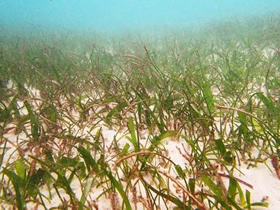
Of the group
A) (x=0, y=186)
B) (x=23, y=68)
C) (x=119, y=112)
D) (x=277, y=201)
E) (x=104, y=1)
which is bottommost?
(x=277, y=201)

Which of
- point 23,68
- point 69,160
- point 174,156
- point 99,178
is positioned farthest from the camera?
point 23,68

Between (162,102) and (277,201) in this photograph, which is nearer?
(277,201)

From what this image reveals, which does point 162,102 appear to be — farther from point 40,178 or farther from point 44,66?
point 44,66

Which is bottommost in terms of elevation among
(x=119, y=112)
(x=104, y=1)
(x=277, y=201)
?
(x=277, y=201)

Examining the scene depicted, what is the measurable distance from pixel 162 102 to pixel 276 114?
1.10 metres

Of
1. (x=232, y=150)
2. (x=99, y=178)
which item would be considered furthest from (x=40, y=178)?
(x=232, y=150)

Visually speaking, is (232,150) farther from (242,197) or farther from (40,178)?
(40,178)

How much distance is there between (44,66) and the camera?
183 inches

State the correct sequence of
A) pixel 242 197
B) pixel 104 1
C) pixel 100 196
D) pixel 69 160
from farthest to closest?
1. pixel 104 1
2. pixel 69 160
3. pixel 100 196
4. pixel 242 197

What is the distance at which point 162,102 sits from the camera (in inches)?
88.0

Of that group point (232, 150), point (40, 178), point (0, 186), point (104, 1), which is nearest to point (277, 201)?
point (232, 150)

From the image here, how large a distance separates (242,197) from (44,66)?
4.69 meters

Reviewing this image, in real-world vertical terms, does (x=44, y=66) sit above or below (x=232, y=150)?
above

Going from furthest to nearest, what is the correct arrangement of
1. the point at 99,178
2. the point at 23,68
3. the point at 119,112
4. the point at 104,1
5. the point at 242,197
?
the point at 104,1 → the point at 23,68 → the point at 119,112 → the point at 99,178 → the point at 242,197
